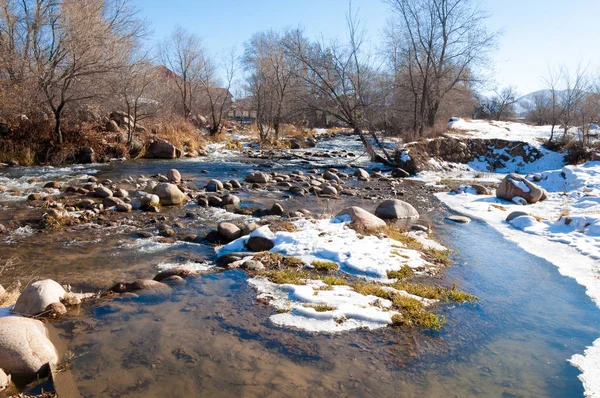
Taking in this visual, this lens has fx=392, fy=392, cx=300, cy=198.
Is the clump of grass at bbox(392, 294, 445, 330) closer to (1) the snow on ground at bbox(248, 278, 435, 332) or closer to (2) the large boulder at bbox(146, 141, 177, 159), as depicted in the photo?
(1) the snow on ground at bbox(248, 278, 435, 332)

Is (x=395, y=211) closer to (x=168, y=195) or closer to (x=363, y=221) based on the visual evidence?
(x=363, y=221)

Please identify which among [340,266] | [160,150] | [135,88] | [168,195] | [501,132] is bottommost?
[340,266]

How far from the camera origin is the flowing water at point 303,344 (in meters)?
3.40

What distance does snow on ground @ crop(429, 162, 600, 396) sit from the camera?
5832 millimetres

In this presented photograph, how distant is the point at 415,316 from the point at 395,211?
17.9ft

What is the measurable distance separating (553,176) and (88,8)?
2240 centimetres

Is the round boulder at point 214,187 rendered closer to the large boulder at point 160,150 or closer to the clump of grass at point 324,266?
the clump of grass at point 324,266

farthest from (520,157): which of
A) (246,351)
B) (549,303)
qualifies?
(246,351)

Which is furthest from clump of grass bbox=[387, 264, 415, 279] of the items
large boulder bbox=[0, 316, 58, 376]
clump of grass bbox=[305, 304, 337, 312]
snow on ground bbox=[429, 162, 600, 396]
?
large boulder bbox=[0, 316, 58, 376]

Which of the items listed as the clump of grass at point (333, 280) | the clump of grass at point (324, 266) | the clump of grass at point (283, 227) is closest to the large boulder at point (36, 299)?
the clump of grass at point (333, 280)

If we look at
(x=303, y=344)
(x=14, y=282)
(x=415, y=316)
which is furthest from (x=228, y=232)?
(x=415, y=316)

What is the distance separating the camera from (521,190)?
1249 centimetres

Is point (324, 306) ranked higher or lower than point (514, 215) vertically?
lower

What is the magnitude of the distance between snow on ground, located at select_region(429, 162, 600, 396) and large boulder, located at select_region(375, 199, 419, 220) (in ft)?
6.43
